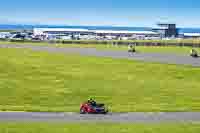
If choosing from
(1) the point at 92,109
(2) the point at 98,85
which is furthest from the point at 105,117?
(2) the point at 98,85

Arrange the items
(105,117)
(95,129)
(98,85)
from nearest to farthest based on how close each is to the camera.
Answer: (95,129) → (105,117) → (98,85)

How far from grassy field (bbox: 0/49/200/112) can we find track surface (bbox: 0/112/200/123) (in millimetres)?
2878

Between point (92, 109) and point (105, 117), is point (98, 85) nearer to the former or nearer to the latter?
point (92, 109)

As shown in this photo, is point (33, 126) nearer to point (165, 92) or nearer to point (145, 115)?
point (145, 115)

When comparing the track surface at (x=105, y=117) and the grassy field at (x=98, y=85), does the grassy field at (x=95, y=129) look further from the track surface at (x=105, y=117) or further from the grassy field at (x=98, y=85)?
the grassy field at (x=98, y=85)

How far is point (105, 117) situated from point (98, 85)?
746 inches

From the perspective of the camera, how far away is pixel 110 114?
1513 inches

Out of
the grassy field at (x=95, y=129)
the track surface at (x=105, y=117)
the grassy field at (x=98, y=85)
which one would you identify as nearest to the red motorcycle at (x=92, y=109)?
the track surface at (x=105, y=117)

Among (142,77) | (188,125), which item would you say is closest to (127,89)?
(142,77)

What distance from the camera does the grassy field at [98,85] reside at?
147 ft

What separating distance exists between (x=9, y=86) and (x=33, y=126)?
25665 millimetres

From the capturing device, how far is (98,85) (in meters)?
55.2

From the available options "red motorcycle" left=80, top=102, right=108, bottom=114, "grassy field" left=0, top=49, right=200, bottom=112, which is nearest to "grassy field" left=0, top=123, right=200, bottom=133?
"red motorcycle" left=80, top=102, right=108, bottom=114

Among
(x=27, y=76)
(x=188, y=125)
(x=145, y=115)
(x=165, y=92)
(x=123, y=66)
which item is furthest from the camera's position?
(x=123, y=66)
